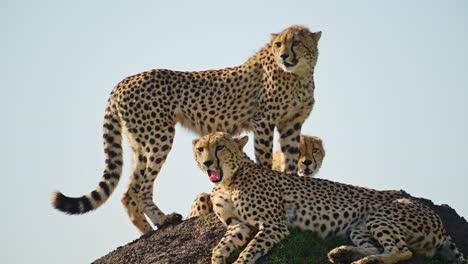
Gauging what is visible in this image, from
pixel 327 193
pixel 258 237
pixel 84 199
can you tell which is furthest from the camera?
pixel 84 199

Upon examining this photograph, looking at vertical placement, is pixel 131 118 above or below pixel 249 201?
above

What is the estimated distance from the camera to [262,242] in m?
9.20

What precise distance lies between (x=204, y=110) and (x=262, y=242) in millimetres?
2738

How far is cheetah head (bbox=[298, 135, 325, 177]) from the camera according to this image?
40.1ft

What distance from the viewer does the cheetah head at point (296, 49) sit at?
37.0ft

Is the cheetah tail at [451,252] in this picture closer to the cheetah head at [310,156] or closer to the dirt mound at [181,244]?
the dirt mound at [181,244]

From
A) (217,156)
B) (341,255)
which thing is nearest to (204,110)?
(217,156)

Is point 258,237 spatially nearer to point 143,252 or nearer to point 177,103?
point 143,252

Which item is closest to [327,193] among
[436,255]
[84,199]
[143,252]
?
[436,255]

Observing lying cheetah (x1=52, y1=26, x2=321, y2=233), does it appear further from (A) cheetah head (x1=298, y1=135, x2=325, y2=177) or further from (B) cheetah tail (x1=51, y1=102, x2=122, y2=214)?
(A) cheetah head (x1=298, y1=135, x2=325, y2=177)

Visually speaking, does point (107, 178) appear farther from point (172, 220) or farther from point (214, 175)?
point (214, 175)

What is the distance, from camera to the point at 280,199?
9703mm

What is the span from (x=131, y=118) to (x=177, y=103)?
0.51 metres

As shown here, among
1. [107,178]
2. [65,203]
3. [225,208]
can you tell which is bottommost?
[225,208]
